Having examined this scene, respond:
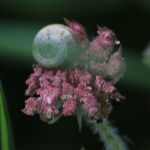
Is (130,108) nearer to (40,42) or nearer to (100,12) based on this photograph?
(100,12)

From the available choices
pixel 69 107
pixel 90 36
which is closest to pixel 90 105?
pixel 69 107

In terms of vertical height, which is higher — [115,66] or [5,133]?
[115,66]

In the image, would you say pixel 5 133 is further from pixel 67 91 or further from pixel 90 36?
pixel 90 36

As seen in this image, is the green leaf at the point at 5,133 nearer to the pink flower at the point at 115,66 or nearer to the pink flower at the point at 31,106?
the pink flower at the point at 31,106

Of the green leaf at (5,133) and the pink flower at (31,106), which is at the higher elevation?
the pink flower at (31,106)

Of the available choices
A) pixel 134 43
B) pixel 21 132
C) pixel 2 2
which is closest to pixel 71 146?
pixel 21 132

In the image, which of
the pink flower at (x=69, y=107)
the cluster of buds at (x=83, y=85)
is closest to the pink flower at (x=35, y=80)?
the cluster of buds at (x=83, y=85)

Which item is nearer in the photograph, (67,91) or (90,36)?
(67,91)
